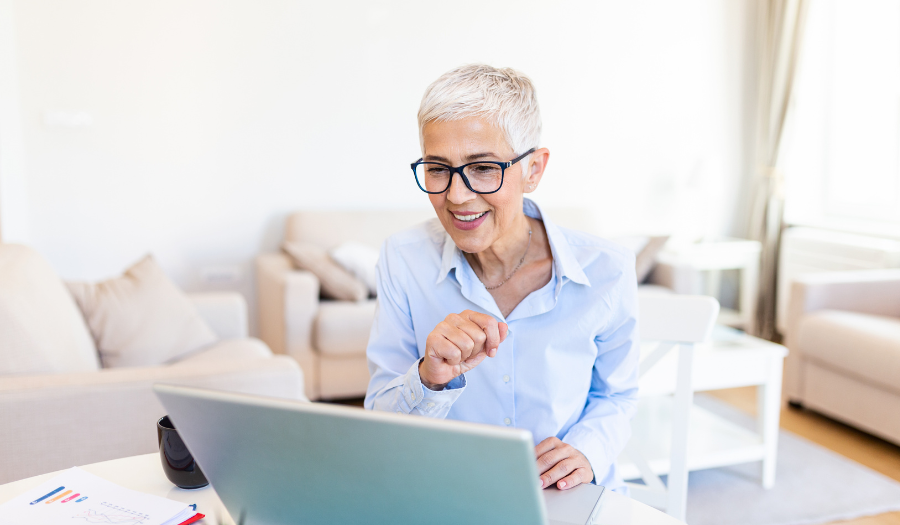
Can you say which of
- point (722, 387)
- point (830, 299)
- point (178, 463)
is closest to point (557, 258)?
point (178, 463)

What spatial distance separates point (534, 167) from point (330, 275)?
212 centimetres

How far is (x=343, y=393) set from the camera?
304cm

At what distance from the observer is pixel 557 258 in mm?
1139

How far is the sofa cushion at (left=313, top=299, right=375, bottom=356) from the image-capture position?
116 inches

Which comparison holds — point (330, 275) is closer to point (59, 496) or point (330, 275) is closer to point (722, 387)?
point (722, 387)

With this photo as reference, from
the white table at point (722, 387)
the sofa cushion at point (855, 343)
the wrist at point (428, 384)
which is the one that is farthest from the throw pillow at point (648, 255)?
the wrist at point (428, 384)

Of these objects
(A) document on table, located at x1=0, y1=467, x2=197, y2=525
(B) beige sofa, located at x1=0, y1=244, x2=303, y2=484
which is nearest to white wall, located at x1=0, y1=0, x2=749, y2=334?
(B) beige sofa, located at x1=0, y1=244, x2=303, y2=484

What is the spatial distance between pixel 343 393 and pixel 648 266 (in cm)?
169

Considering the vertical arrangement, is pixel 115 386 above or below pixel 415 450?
below

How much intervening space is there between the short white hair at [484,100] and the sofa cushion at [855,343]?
7.13 feet

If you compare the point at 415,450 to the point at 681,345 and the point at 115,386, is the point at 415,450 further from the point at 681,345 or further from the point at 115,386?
the point at 115,386

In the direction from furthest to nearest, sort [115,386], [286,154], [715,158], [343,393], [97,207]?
1. [715,158]
2. [286,154]
3. [97,207]
4. [343,393]
5. [115,386]

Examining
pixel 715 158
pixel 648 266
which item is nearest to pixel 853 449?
pixel 648 266

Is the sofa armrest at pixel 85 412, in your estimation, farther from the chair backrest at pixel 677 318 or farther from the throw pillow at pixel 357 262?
the throw pillow at pixel 357 262
